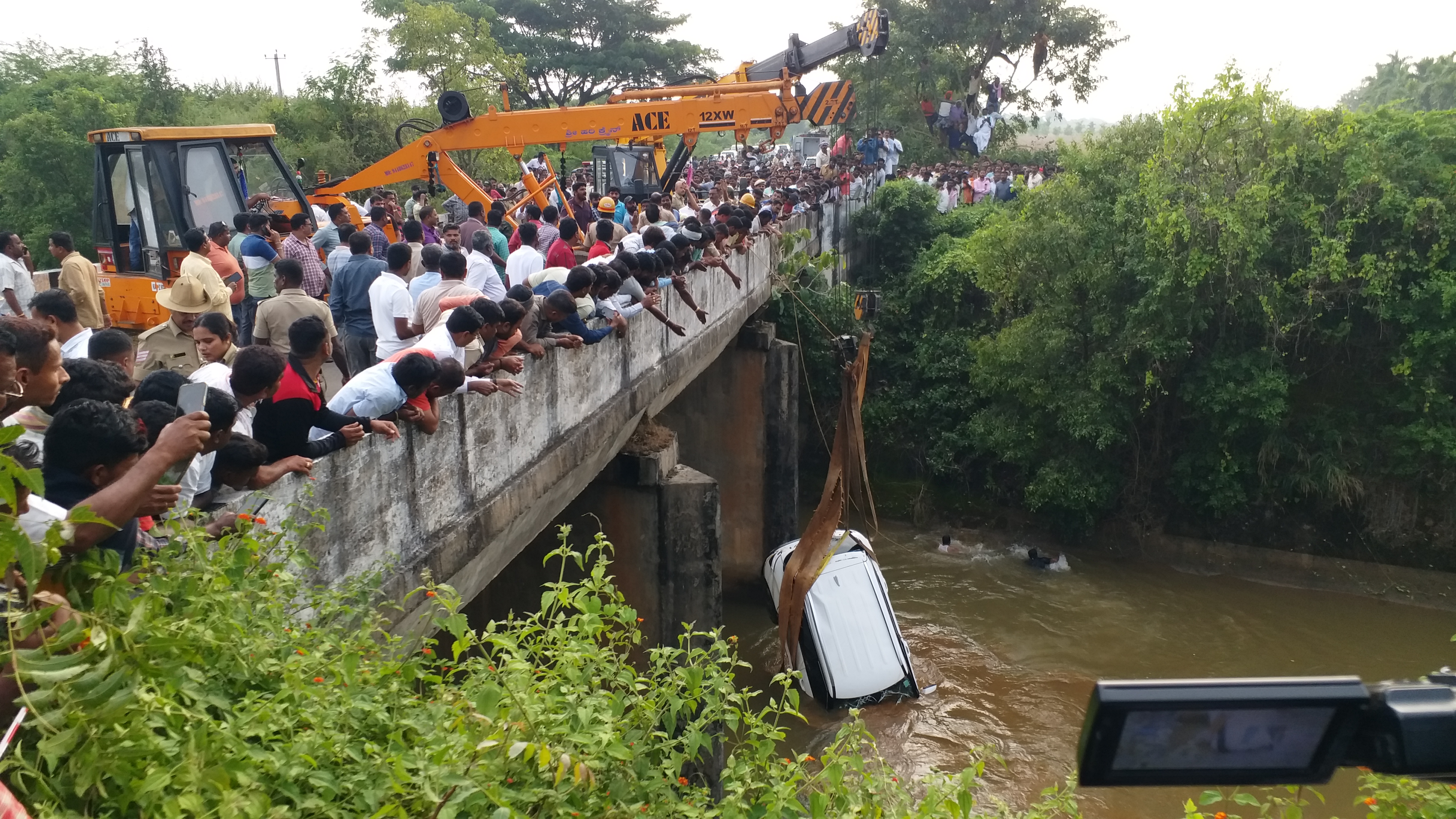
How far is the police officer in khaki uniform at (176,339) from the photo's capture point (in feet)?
20.3

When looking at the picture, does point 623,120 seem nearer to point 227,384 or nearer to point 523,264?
point 523,264

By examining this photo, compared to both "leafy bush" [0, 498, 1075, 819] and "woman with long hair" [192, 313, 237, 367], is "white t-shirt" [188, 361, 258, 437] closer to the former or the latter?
"woman with long hair" [192, 313, 237, 367]

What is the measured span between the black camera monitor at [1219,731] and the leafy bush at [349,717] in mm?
1629

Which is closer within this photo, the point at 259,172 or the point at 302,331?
the point at 302,331

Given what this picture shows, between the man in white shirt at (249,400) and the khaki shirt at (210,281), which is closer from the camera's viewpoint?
the man in white shirt at (249,400)

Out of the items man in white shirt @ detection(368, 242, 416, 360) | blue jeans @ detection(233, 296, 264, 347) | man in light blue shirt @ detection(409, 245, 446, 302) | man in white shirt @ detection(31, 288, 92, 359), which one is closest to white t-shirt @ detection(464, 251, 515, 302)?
man in light blue shirt @ detection(409, 245, 446, 302)

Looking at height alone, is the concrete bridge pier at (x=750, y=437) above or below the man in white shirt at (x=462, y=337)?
below

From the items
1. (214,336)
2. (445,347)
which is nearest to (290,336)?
(214,336)

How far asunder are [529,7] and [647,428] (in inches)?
1257

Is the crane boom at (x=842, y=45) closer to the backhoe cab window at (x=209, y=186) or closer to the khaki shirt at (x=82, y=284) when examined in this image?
the backhoe cab window at (x=209, y=186)

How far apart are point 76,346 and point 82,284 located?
12.2 ft

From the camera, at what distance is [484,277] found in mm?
8586

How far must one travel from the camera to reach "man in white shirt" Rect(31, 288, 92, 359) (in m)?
5.55

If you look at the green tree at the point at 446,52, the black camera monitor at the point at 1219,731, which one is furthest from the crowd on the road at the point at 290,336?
the green tree at the point at 446,52
